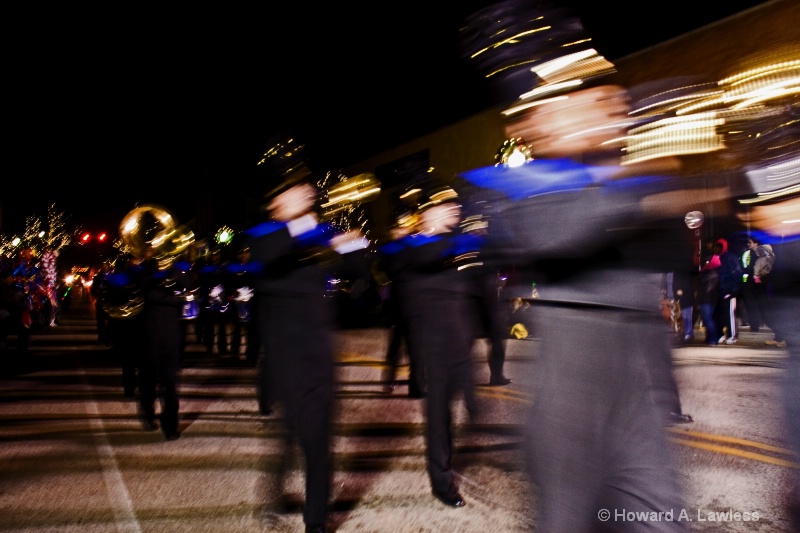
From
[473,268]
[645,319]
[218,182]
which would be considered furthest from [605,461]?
[218,182]

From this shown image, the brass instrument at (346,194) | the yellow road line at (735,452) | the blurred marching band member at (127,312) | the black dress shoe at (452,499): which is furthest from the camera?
the blurred marching band member at (127,312)

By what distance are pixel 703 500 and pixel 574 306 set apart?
2933mm

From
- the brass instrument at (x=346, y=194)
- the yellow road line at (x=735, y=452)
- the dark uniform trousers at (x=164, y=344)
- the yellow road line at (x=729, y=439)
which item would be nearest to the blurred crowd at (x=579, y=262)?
the brass instrument at (x=346, y=194)

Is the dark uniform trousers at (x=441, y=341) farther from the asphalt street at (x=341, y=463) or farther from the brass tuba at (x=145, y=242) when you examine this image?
the brass tuba at (x=145, y=242)

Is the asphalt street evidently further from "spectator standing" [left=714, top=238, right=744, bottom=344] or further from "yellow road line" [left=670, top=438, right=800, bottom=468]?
"spectator standing" [left=714, top=238, right=744, bottom=344]

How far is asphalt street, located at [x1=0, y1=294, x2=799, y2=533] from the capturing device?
13.7 ft

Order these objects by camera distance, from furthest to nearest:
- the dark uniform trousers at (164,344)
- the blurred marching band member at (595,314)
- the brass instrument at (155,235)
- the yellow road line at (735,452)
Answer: the brass instrument at (155,235), the dark uniform trousers at (164,344), the yellow road line at (735,452), the blurred marching band member at (595,314)

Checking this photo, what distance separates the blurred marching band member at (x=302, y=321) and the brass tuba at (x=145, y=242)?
10.7 ft

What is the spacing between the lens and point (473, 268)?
5.42 metres

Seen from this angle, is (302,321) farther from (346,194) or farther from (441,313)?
(346,194)

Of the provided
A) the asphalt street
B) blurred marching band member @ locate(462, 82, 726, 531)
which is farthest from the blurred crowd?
the asphalt street

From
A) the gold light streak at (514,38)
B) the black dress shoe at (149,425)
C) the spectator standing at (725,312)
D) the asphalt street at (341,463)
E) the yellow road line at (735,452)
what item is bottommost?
the yellow road line at (735,452)

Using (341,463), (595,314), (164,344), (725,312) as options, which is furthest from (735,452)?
(725,312)

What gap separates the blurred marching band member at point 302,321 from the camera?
3.90m
